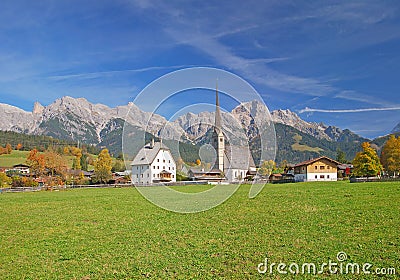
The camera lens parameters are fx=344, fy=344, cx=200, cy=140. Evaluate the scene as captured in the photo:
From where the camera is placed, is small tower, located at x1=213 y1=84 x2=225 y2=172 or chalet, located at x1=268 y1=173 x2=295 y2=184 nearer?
small tower, located at x1=213 y1=84 x2=225 y2=172

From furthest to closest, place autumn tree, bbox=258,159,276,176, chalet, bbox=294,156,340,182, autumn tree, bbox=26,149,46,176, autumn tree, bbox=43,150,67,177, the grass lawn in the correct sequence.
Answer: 1. the grass lawn
2. autumn tree, bbox=26,149,46,176
3. autumn tree, bbox=43,150,67,177
4. chalet, bbox=294,156,340,182
5. autumn tree, bbox=258,159,276,176

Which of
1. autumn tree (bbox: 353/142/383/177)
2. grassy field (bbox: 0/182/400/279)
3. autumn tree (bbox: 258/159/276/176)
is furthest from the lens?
autumn tree (bbox: 353/142/383/177)

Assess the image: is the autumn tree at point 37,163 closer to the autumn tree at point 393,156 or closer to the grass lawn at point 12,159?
the grass lawn at point 12,159

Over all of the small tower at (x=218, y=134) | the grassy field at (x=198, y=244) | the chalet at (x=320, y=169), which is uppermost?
the small tower at (x=218, y=134)

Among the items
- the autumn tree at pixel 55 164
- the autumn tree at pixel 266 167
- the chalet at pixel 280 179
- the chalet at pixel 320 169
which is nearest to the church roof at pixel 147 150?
the autumn tree at pixel 266 167

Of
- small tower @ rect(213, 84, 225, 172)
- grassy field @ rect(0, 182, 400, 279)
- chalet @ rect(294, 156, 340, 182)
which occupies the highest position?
small tower @ rect(213, 84, 225, 172)

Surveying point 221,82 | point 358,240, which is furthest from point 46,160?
point 358,240

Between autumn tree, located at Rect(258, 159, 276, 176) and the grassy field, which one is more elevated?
autumn tree, located at Rect(258, 159, 276, 176)

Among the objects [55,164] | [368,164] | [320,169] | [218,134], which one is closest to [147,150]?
[218,134]

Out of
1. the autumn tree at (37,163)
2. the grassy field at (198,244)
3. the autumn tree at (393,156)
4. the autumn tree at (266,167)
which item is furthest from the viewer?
→ the autumn tree at (37,163)

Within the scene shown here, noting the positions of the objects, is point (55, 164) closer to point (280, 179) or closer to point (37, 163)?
point (37, 163)

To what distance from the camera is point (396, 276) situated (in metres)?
8.77

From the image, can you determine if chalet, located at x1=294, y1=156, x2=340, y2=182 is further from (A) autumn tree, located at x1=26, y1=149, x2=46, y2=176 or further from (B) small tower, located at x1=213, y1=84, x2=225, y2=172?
(A) autumn tree, located at x1=26, y1=149, x2=46, y2=176

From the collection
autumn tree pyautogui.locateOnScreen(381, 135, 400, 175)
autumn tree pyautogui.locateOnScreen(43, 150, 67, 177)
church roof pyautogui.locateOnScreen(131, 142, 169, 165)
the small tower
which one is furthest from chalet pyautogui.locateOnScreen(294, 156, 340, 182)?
the small tower
